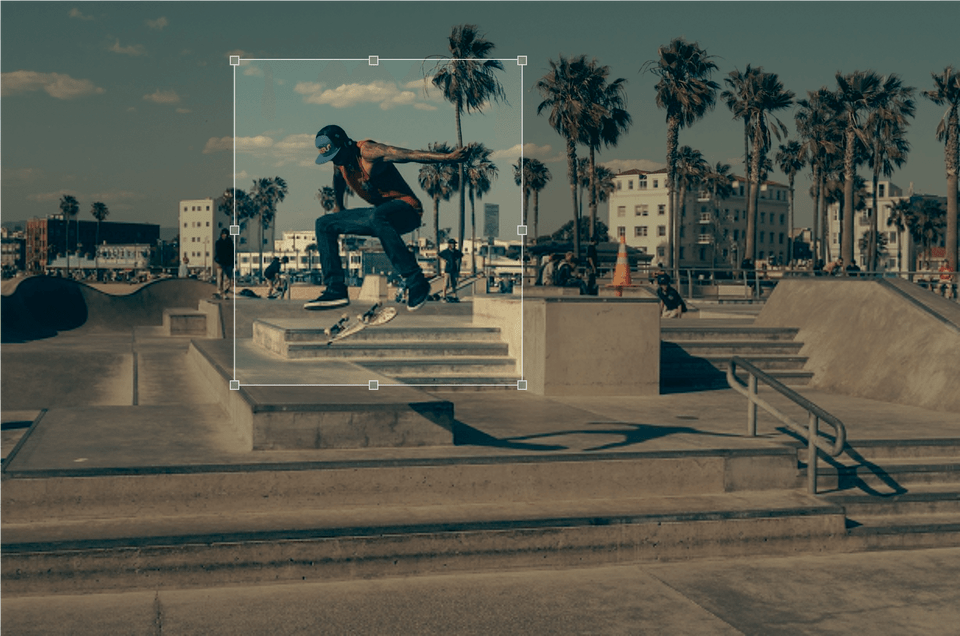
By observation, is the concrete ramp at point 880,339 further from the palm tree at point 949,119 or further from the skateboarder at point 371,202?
the palm tree at point 949,119

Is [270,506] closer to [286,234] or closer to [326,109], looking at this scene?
[286,234]

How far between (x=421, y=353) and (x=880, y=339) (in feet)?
20.6

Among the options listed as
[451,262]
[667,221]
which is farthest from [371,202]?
[667,221]

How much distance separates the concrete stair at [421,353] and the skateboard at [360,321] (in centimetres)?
394

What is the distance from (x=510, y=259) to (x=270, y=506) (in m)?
2.98

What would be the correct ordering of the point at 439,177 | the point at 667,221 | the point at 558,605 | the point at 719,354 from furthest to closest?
the point at 667,221 → the point at 719,354 → the point at 439,177 → the point at 558,605

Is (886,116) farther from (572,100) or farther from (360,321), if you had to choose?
(360,321)

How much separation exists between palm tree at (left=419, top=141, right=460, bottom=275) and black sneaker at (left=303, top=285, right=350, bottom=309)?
3.47 ft

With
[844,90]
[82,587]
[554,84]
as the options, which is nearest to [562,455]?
[82,587]

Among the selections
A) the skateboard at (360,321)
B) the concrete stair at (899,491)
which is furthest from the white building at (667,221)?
the skateboard at (360,321)

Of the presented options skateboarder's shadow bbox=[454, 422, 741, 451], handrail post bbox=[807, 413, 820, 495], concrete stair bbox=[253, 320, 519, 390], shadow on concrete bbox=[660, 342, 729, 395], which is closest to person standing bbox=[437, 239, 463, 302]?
skateboarder's shadow bbox=[454, 422, 741, 451]

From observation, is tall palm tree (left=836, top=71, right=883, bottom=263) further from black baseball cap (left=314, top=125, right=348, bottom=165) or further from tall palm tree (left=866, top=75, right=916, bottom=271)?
black baseball cap (left=314, top=125, right=348, bottom=165)

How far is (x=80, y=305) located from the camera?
96.8 feet

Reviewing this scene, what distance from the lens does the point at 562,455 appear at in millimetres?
7863
